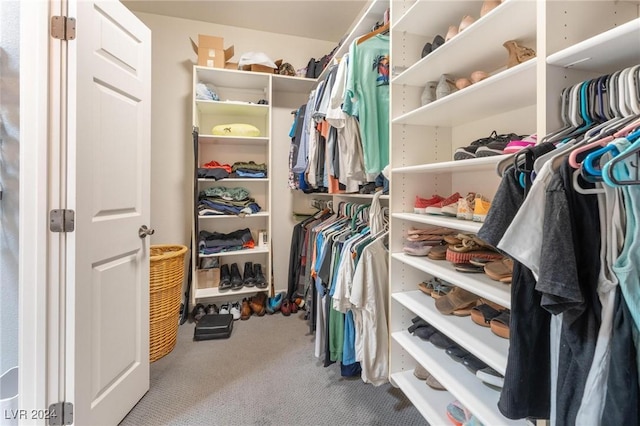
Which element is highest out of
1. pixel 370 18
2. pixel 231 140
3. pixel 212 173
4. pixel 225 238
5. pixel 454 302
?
pixel 370 18

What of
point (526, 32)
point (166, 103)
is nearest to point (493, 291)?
point (526, 32)

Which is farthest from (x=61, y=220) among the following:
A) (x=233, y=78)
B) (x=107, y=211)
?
(x=233, y=78)

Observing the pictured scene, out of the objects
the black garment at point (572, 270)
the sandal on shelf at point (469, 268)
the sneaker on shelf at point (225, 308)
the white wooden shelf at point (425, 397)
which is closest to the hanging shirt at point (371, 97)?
the sandal on shelf at point (469, 268)

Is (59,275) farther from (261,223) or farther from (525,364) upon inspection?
(261,223)

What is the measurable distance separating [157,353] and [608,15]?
2.58m

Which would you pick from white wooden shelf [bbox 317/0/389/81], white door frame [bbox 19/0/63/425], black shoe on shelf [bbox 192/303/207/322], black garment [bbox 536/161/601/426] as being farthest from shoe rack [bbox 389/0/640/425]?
black shoe on shelf [bbox 192/303/207/322]

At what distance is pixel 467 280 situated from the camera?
96cm

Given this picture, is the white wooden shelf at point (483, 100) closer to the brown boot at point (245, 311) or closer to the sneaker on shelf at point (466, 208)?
the sneaker on shelf at point (466, 208)

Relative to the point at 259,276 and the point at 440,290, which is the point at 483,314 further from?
the point at 259,276

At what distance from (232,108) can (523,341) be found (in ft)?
8.55

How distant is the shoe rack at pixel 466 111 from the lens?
67cm

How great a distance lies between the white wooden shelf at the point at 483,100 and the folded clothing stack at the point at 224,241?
1.83 meters

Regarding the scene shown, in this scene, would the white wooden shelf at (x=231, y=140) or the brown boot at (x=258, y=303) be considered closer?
the white wooden shelf at (x=231, y=140)

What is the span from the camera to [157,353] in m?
1.87
